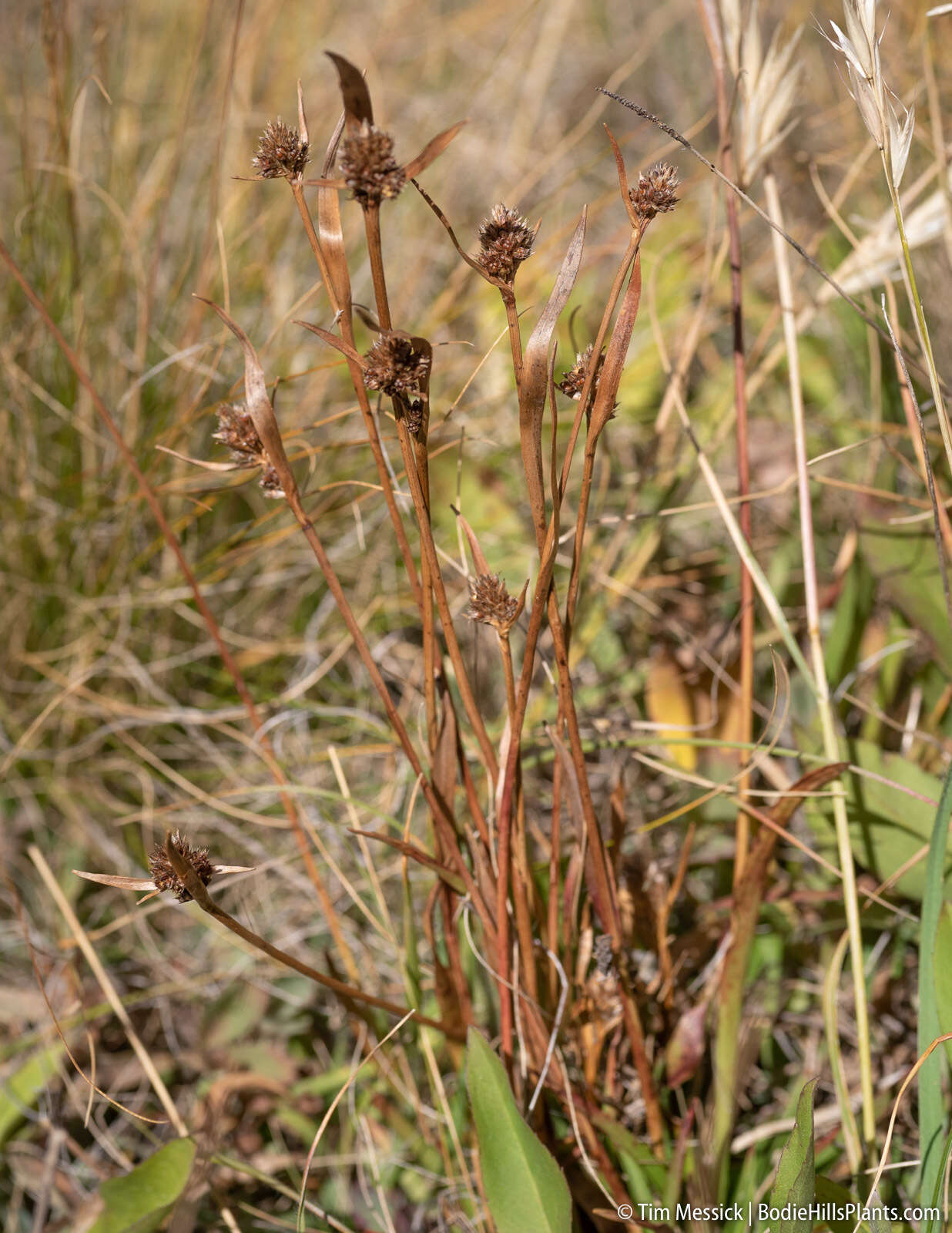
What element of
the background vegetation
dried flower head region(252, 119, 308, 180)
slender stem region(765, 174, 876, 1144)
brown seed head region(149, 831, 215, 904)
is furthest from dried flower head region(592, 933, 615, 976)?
dried flower head region(252, 119, 308, 180)

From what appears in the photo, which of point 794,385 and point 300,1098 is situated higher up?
point 794,385

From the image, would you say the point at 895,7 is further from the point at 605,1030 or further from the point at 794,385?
the point at 605,1030

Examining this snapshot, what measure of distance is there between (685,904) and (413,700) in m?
0.36

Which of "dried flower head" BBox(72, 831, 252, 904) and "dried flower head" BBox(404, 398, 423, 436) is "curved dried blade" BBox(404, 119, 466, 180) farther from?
"dried flower head" BBox(72, 831, 252, 904)

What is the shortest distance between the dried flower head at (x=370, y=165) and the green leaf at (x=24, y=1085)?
2.73ft

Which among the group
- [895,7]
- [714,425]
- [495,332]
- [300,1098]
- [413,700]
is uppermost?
[895,7]

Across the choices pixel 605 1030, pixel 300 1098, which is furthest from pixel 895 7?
pixel 300 1098

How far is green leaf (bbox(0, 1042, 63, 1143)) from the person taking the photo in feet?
2.77

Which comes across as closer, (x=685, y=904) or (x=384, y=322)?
(x=384, y=322)

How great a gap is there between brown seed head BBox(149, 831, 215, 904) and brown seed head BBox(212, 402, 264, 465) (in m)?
0.19

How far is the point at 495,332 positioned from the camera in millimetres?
1232

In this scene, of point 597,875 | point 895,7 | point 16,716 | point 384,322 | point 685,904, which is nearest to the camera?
point 384,322

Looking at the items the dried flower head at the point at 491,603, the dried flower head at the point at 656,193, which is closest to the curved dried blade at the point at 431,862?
the dried flower head at the point at 491,603

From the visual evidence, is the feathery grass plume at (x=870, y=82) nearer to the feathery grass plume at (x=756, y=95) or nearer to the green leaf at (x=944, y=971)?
the feathery grass plume at (x=756, y=95)
